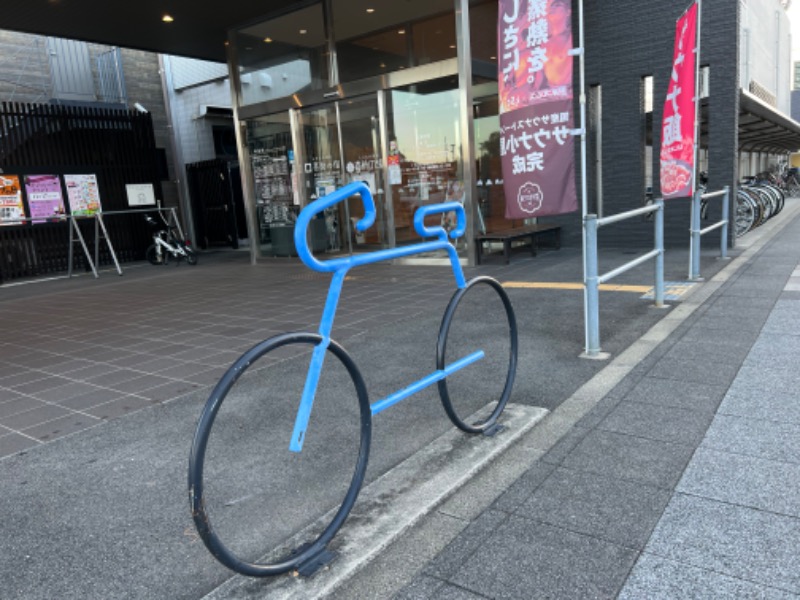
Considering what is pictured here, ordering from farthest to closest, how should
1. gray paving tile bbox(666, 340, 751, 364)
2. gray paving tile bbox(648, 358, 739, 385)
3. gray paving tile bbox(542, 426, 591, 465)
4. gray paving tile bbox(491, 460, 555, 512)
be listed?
gray paving tile bbox(666, 340, 751, 364)
gray paving tile bbox(648, 358, 739, 385)
gray paving tile bbox(542, 426, 591, 465)
gray paving tile bbox(491, 460, 555, 512)

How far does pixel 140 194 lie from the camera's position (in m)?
12.9

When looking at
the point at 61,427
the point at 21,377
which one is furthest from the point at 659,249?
the point at 21,377

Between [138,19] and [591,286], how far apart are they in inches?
376

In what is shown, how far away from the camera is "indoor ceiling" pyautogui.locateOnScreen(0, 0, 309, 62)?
354 inches

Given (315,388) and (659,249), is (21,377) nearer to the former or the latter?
(315,388)

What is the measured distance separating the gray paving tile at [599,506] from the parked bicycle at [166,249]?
1108cm

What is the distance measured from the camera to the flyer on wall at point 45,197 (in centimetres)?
1115

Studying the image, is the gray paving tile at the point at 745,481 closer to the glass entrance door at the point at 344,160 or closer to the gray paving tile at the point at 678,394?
the gray paving tile at the point at 678,394

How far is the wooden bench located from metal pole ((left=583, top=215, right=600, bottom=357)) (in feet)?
14.3

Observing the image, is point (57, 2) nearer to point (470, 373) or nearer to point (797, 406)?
point (470, 373)

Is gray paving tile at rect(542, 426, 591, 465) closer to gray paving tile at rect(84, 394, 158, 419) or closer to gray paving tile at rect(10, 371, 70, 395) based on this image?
gray paving tile at rect(84, 394, 158, 419)

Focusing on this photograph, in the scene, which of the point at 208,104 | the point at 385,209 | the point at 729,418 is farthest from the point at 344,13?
the point at 729,418

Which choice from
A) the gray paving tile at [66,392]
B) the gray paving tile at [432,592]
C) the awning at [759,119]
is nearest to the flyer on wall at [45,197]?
the gray paving tile at [66,392]

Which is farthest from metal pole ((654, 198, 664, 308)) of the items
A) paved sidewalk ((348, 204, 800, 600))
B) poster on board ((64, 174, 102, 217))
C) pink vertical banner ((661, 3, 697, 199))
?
poster on board ((64, 174, 102, 217))
